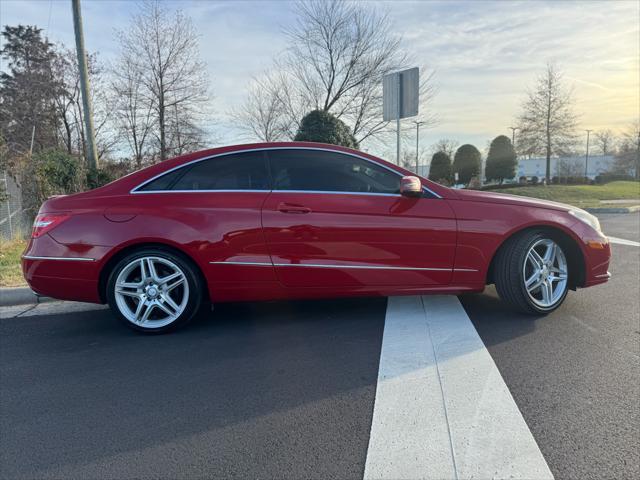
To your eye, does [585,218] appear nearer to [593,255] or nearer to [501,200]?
[593,255]

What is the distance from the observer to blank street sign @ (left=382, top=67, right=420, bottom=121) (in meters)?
7.87

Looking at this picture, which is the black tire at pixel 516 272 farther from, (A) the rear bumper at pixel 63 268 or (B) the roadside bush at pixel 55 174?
(B) the roadside bush at pixel 55 174

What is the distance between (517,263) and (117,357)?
10.9 ft

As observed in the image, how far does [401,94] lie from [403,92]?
52mm

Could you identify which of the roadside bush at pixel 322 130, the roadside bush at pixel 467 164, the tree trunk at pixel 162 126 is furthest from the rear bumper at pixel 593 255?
the roadside bush at pixel 467 164

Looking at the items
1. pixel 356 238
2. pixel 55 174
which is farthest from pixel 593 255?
pixel 55 174

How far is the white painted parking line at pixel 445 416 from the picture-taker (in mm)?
1908

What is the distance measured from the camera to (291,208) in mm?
3553

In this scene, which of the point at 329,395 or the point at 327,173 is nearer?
the point at 329,395

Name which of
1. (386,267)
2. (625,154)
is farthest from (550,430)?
(625,154)

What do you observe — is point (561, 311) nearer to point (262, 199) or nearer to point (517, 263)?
point (517, 263)

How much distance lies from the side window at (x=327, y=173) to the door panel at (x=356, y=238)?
0.30ft

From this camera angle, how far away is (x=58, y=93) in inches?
771

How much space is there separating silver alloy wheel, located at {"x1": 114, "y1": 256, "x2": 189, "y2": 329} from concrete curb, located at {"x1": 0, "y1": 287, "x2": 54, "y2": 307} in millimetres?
1779
